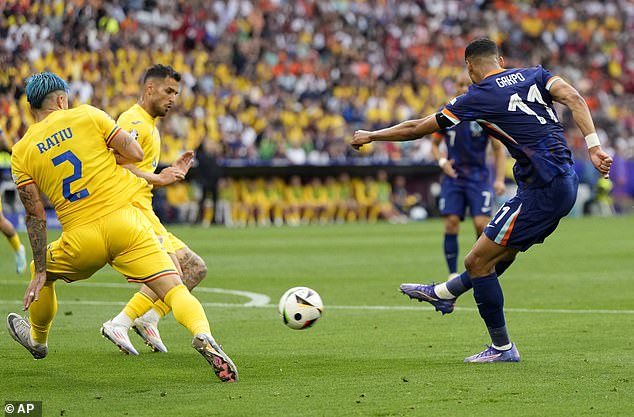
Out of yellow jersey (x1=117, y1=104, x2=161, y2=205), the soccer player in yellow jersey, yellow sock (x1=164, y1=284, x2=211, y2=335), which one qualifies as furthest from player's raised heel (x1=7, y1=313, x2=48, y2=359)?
yellow jersey (x1=117, y1=104, x2=161, y2=205)

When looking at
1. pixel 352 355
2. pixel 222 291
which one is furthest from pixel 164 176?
pixel 222 291

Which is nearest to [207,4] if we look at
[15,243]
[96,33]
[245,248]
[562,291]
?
[96,33]

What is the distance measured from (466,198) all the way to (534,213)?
6.42 m

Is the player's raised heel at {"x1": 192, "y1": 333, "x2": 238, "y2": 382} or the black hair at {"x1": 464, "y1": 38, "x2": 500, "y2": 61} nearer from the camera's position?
the player's raised heel at {"x1": 192, "y1": 333, "x2": 238, "y2": 382}

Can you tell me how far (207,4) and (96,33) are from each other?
10.9 m

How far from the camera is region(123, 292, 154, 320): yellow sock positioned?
349 inches

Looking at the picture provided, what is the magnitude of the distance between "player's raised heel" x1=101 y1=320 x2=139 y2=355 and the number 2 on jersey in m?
1.57

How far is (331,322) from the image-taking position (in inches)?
422

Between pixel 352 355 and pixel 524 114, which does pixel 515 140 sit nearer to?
pixel 524 114

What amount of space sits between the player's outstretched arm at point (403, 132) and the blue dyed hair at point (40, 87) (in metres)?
2.08

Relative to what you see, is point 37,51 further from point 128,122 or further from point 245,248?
point 128,122

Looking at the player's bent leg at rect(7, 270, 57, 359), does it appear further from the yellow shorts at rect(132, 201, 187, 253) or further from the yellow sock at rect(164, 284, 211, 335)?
the yellow shorts at rect(132, 201, 187, 253)

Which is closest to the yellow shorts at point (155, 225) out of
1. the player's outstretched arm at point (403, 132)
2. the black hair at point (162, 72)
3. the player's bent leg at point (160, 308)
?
the player's bent leg at point (160, 308)

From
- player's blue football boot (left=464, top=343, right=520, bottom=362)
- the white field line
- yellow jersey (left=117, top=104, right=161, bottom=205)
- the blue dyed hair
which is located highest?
the blue dyed hair
